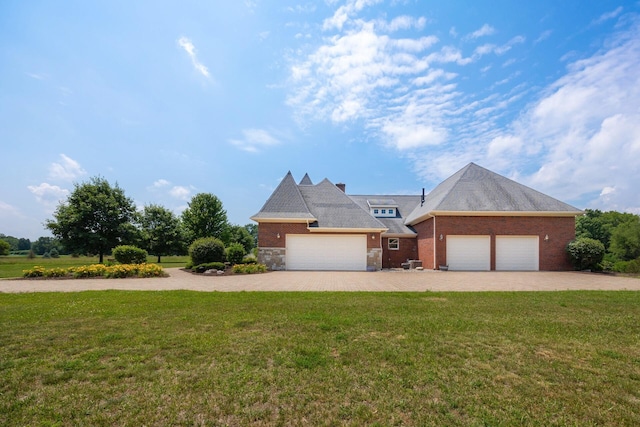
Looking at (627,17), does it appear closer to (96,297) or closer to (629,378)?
(629,378)

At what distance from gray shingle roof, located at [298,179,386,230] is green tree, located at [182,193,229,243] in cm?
1570

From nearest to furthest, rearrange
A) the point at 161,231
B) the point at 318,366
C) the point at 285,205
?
the point at 318,366 → the point at 285,205 → the point at 161,231

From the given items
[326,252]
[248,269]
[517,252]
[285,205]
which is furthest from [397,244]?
[248,269]

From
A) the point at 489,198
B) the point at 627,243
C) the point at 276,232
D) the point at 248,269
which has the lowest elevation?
the point at 248,269

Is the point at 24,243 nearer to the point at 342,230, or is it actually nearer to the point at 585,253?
the point at 342,230

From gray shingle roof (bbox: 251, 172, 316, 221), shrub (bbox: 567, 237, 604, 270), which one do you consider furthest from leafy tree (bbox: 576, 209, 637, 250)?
gray shingle roof (bbox: 251, 172, 316, 221)

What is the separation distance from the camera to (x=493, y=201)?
62.5ft

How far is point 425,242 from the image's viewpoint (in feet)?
66.8

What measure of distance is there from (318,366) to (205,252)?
50.8 ft

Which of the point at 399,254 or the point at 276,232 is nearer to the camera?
the point at 276,232

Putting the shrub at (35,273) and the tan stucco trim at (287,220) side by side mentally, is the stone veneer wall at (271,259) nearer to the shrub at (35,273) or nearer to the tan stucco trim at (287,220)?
the tan stucco trim at (287,220)

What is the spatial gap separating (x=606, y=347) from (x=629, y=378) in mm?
1243

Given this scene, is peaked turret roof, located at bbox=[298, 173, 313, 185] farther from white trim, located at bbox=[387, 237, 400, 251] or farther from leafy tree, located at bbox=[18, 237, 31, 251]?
leafy tree, located at bbox=[18, 237, 31, 251]

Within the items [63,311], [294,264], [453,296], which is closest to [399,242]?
[294,264]
